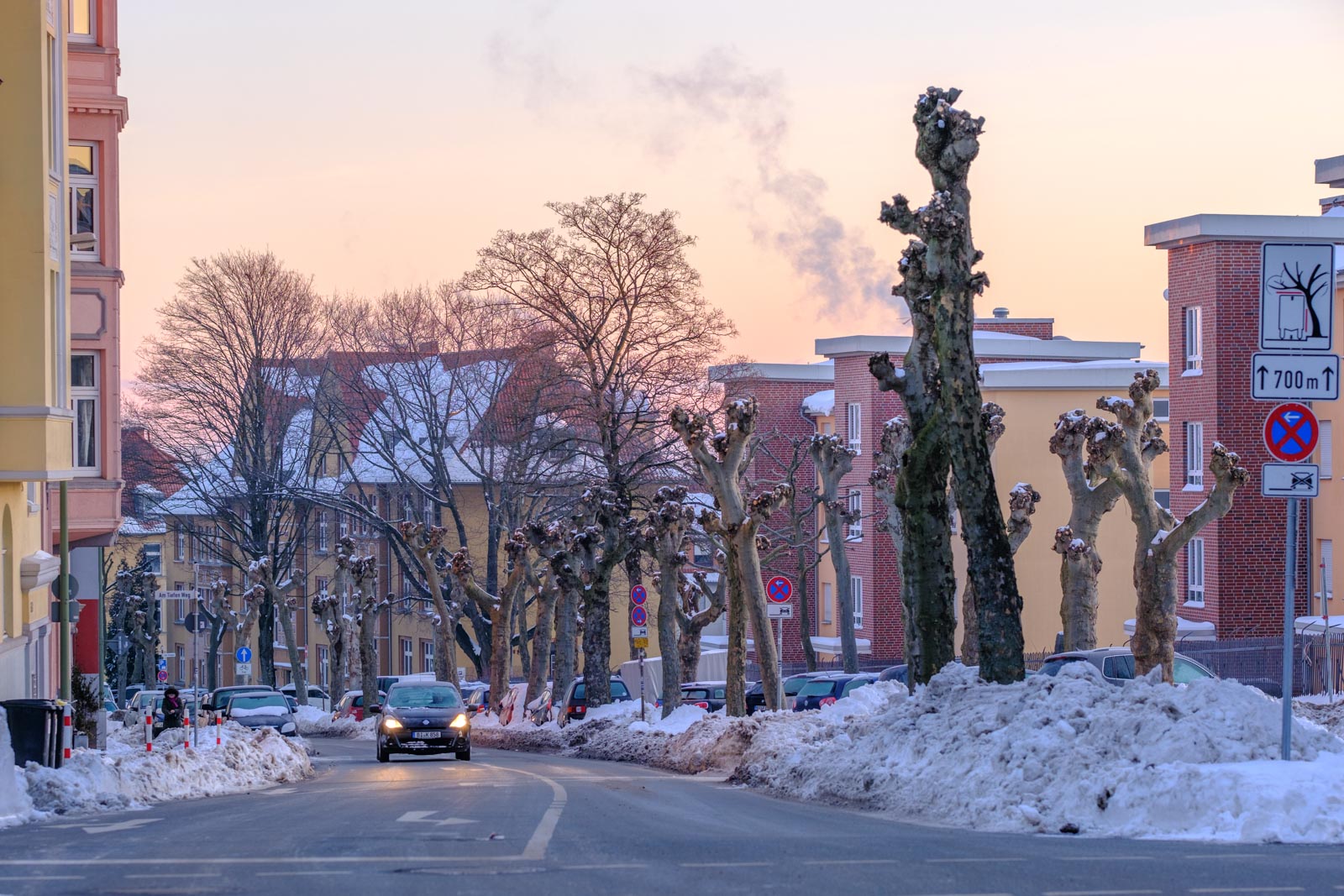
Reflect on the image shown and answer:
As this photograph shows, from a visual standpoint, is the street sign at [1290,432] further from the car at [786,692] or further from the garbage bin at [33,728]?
the car at [786,692]

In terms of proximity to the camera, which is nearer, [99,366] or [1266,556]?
[99,366]

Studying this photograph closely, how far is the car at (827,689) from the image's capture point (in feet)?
123

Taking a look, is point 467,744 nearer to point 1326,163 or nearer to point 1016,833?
point 1016,833

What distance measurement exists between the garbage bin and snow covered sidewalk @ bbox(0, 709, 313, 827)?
13.0 inches

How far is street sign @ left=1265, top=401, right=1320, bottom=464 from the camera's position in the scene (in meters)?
13.4

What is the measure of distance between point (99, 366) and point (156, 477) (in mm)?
29294

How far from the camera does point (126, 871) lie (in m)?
10.9

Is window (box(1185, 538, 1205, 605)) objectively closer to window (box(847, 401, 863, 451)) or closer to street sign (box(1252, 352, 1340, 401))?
window (box(847, 401, 863, 451))

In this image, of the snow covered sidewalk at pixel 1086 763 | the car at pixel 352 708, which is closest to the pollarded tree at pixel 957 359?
the snow covered sidewalk at pixel 1086 763

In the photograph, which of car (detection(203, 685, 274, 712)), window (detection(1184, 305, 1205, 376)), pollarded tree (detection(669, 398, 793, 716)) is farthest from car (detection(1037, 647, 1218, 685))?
car (detection(203, 685, 274, 712))

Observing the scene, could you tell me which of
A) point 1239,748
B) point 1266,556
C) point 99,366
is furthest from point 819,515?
point 1239,748

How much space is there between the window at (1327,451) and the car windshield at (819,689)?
16005mm

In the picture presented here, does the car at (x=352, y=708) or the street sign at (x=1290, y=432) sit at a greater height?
the street sign at (x=1290, y=432)

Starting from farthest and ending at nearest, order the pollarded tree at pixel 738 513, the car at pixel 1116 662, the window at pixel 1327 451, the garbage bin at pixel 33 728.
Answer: the window at pixel 1327 451, the pollarded tree at pixel 738 513, the car at pixel 1116 662, the garbage bin at pixel 33 728
